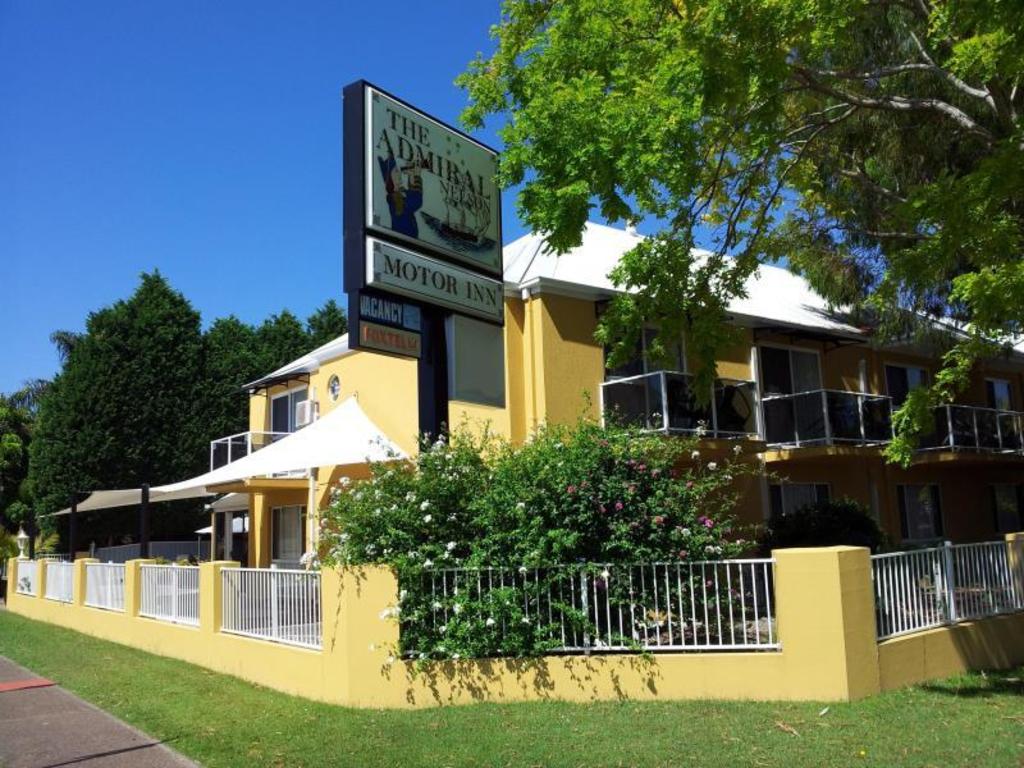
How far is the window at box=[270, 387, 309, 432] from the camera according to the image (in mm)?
22234

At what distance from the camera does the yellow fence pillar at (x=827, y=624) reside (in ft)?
27.4

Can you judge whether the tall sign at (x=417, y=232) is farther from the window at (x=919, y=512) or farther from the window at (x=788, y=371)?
the window at (x=919, y=512)

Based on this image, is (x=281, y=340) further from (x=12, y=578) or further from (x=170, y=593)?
(x=170, y=593)

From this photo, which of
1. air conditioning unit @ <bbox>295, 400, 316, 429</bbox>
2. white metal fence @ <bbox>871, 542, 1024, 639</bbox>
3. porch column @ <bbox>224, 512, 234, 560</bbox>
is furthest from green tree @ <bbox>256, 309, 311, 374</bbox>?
white metal fence @ <bbox>871, 542, 1024, 639</bbox>

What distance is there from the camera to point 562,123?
385 inches

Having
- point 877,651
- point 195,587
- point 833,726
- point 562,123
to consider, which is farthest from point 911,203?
point 195,587

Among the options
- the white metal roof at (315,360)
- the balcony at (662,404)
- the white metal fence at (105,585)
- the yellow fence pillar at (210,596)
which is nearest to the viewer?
the yellow fence pillar at (210,596)

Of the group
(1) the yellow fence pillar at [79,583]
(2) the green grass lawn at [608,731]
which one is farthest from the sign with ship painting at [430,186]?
(1) the yellow fence pillar at [79,583]

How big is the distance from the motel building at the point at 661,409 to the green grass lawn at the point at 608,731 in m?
3.22

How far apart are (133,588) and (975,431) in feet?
59.9

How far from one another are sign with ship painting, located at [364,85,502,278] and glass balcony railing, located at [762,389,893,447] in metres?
8.47

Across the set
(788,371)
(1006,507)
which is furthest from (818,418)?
(1006,507)

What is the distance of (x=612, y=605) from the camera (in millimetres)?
9195

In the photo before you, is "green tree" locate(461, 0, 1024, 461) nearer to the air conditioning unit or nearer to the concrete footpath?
the concrete footpath
